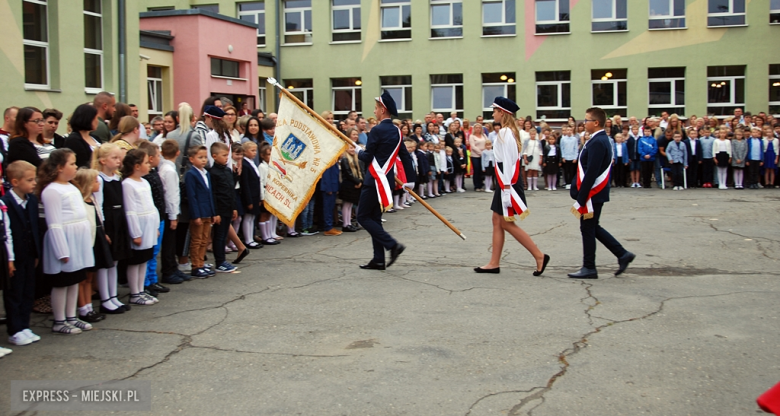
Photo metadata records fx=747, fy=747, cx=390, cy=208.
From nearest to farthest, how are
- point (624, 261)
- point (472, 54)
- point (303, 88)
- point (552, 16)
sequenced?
point (624, 261), point (552, 16), point (472, 54), point (303, 88)

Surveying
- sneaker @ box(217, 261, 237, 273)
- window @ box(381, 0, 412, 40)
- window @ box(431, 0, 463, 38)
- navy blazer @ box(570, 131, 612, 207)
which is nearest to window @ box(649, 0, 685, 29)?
window @ box(431, 0, 463, 38)

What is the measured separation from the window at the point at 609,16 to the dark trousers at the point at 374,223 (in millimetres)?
24653

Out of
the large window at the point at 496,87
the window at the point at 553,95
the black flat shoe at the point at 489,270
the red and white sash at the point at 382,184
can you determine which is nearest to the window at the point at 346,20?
the large window at the point at 496,87

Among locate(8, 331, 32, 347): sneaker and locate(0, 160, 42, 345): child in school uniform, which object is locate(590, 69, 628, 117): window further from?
locate(8, 331, 32, 347): sneaker

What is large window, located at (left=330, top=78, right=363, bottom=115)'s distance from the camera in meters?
34.2

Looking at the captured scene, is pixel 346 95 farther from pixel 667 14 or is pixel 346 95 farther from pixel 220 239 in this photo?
pixel 220 239

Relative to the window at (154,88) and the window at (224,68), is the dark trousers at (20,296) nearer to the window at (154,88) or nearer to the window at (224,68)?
the window at (154,88)

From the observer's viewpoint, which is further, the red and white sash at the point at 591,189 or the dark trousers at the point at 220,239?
the dark trousers at the point at 220,239

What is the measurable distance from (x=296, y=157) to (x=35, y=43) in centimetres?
945

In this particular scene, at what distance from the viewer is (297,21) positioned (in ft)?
113

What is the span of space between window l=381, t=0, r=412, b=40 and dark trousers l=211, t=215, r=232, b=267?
2547 centimetres

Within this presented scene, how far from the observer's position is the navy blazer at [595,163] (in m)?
8.37

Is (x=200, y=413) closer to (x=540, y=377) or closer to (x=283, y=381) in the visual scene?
(x=283, y=381)

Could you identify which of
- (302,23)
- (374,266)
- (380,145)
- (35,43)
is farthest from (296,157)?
(302,23)
